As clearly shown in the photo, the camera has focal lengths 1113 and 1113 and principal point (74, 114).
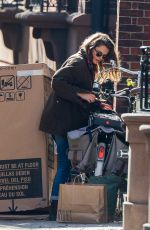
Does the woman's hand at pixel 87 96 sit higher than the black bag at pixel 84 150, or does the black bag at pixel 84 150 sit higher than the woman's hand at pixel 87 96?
the woman's hand at pixel 87 96

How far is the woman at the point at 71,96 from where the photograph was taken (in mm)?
9664

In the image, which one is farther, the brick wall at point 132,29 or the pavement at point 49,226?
the brick wall at point 132,29

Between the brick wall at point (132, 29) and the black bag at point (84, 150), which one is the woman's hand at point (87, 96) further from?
the brick wall at point (132, 29)

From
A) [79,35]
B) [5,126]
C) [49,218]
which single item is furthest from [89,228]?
[79,35]

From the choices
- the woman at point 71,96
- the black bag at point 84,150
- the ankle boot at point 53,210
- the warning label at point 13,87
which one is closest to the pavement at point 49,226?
the ankle boot at point 53,210

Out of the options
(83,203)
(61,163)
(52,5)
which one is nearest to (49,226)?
(83,203)

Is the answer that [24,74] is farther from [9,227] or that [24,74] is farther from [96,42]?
[9,227]

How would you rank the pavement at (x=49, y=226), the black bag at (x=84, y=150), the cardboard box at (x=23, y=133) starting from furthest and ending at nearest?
the cardboard box at (x=23, y=133)
the black bag at (x=84, y=150)
the pavement at (x=49, y=226)

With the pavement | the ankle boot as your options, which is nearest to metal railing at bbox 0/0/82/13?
the ankle boot

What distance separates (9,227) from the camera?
30.7 feet

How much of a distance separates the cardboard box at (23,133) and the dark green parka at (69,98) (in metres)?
0.19

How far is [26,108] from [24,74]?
0.31 metres

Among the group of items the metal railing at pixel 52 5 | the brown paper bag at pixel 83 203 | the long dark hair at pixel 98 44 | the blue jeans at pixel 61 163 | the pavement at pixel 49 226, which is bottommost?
the pavement at pixel 49 226

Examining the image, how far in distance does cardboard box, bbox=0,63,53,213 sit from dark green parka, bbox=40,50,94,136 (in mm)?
194
